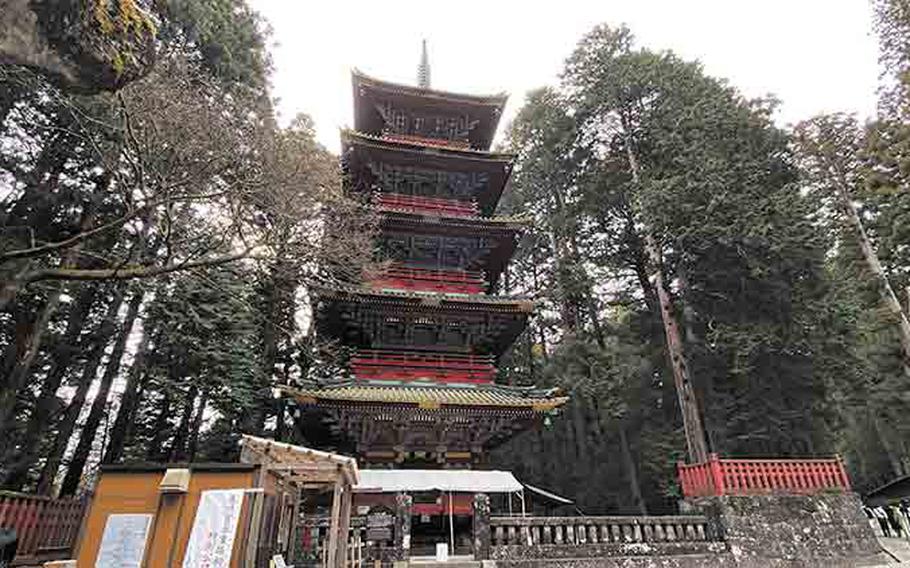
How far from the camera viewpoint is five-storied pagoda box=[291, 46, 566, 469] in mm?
11258

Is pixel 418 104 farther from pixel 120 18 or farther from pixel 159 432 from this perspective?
pixel 159 432

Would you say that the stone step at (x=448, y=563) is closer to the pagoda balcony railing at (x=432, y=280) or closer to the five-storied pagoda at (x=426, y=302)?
the five-storied pagoda at (x=426, y=302)

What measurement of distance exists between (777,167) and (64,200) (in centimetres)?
2163

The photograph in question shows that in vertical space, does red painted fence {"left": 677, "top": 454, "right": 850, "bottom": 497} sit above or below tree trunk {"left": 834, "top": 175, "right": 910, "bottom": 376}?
below

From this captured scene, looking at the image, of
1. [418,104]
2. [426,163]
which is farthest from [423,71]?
[426,163]

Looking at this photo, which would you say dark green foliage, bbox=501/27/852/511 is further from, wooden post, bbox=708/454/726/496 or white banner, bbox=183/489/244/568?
white banner, bbox=183/489/244/568

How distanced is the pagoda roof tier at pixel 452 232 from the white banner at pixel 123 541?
919 centimetres

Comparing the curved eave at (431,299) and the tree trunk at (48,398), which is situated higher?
the curved eave at (431,299)

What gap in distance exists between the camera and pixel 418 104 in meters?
16.9

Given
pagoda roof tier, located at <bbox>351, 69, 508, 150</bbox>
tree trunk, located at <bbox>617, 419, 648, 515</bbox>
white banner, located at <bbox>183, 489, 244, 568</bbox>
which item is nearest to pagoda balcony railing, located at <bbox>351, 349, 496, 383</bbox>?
white banner, located at <bbox>183, 489, 244, 568</bbox>

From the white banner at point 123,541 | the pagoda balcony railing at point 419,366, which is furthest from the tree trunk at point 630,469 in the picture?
the white banner at point 123,541

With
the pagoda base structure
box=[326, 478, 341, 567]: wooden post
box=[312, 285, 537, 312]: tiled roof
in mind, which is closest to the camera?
box=[326, 478, 341, 567]: wooden post

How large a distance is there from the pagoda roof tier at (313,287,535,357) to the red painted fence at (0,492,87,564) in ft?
22.4

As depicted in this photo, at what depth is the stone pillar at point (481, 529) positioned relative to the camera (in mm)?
7875
